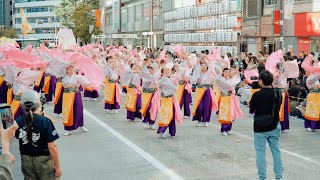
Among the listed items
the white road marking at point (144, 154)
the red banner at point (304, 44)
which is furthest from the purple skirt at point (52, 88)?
the red banner at point (304, 44)

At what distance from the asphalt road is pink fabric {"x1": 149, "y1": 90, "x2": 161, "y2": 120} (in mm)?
383

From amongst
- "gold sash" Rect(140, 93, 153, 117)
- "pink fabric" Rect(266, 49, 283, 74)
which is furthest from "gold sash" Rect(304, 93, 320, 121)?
"gold sash" Rect(140, 93, 153, 117)

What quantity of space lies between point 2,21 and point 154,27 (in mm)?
85369

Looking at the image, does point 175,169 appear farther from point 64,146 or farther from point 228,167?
point 64,146

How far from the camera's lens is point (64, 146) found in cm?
1062

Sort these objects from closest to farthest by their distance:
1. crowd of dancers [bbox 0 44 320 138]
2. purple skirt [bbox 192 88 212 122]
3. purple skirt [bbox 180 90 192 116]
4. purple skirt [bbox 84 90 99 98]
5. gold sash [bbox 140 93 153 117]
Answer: crowd of dancers [bbox 0 44 320 138] < gold sash [bbox 140 93 153 117] < purple skirt [bbox 192 88 212 122] < purple skirt [bbox 180 90 192 116] < purple skirt [bbox 84 90 99 98]

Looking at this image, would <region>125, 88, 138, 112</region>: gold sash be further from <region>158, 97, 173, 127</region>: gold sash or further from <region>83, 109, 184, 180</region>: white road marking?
<region>158, 97, 173, 127</region>: gold sash

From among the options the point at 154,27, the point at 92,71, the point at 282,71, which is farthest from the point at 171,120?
the point at 154,27

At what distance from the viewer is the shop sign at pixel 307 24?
2565 cm

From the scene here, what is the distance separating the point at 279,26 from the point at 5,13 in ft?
360

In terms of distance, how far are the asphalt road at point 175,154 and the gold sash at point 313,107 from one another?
1.25ft

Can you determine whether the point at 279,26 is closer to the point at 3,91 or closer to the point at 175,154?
the point at 3,91

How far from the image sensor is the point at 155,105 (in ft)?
41.4

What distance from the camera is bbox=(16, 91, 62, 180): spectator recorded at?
5.35 meters
